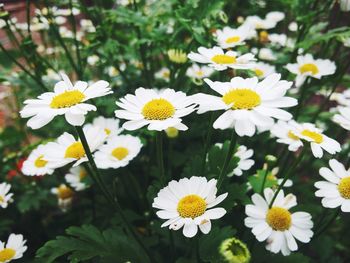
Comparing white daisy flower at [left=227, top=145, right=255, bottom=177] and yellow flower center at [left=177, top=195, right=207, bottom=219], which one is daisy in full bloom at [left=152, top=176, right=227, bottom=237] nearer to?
yellow flower center at [left=177, top=195, right=207, bottom=219]

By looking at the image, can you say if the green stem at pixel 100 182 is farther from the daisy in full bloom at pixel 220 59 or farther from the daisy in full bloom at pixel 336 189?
the daisy in full bloom at pixel 336 189

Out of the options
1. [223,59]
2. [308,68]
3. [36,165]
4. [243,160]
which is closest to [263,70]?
[308,68]

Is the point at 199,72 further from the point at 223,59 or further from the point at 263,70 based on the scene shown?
the point at 223,59

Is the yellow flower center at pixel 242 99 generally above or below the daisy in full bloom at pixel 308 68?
above

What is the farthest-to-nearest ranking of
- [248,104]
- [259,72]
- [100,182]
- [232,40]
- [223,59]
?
[259,72], [232,40], [223,59], [100,182], [248,104]

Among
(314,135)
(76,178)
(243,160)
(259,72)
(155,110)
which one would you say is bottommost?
(76,178)

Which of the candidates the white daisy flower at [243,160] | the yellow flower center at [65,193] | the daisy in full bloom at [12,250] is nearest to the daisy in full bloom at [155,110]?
the white daisy flower at [243,160]

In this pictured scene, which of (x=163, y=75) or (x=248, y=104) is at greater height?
(x=248, y=104)

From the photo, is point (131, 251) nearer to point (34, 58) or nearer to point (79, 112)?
point (79, 112)
